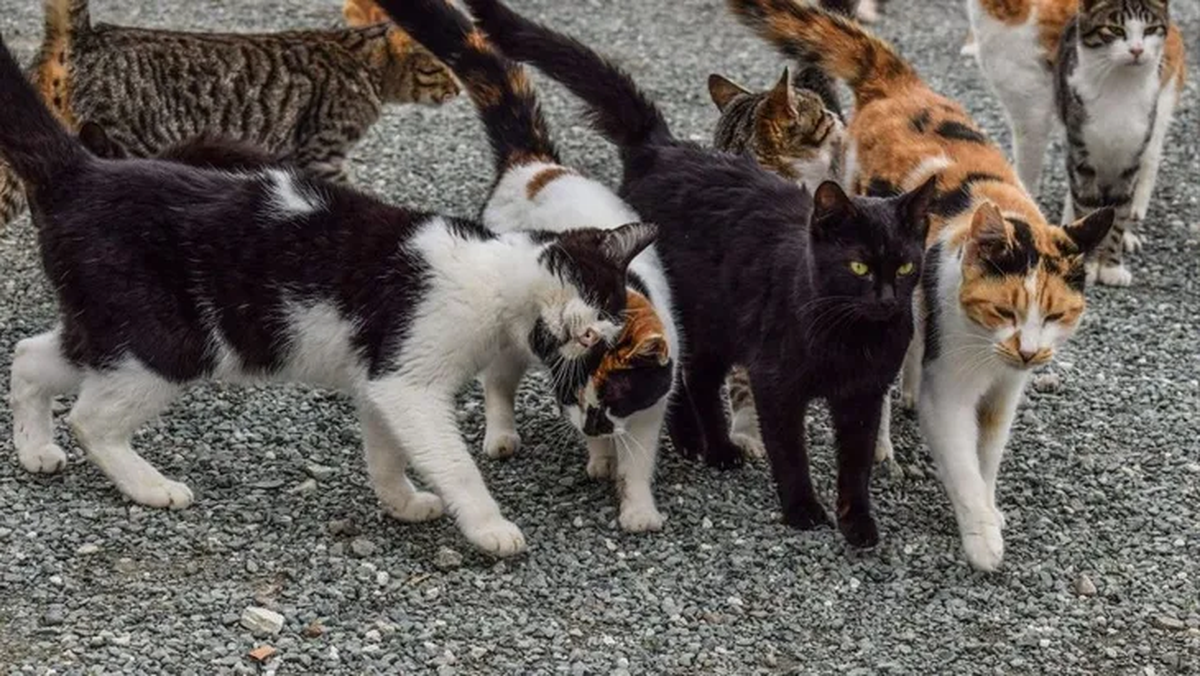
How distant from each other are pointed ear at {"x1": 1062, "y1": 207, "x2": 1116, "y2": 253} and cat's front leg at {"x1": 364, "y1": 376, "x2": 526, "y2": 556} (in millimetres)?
1821

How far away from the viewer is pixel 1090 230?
4.85 meters

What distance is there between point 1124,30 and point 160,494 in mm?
4521

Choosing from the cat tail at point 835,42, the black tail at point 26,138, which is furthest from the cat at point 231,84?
the cat tail at point 835,42

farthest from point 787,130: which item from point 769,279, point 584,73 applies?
point 769,279

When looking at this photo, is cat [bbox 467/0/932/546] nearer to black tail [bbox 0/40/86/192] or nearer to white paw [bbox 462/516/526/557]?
white paw [bbox 462/516/526/557]

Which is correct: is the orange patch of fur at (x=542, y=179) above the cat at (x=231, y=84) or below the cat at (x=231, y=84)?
above

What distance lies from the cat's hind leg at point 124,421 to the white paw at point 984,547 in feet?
7.54

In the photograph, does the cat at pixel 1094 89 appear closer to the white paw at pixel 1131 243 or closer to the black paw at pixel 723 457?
the white paw at pixel 1131 243

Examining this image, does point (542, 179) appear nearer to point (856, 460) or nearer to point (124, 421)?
point (856, 460)

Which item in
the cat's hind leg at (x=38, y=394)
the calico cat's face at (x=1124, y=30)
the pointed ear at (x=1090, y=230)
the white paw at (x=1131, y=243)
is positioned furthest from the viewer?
the white paw at (x=1131, y=243)

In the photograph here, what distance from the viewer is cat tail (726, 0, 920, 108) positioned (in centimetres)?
615

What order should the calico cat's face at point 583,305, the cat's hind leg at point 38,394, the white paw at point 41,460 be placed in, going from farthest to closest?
the white paw at point 41,460 < the cat's hind leg at point 38,394 < the calico cat's face at point 583,305

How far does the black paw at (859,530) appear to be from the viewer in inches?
195

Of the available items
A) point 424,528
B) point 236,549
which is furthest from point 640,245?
point 236,549
